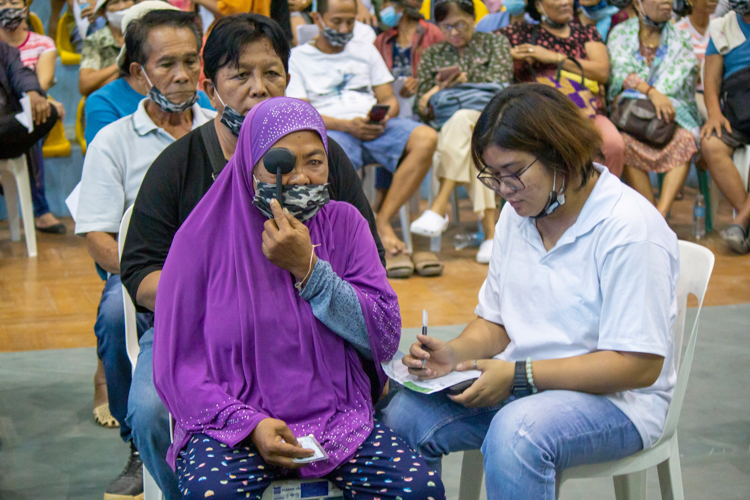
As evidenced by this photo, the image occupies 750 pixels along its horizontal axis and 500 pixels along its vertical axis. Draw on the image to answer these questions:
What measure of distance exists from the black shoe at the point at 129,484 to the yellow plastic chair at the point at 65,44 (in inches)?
179

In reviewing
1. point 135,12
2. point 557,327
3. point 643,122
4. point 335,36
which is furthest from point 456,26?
point 557,327

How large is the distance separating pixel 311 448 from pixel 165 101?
1.44 metres

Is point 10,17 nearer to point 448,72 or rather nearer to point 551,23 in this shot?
point 448,72

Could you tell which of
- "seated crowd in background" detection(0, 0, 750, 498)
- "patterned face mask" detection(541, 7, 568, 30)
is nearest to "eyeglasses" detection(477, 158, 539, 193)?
"seated crowd in background" detection(0, 0, 750, 498)

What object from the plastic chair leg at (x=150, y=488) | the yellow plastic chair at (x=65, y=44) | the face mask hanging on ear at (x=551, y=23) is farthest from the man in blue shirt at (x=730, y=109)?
the yellow plastic chair at (x=65, y=44)

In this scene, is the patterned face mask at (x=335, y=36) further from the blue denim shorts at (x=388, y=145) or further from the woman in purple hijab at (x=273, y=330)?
the woman in purple hijab at (x=273, y=330)

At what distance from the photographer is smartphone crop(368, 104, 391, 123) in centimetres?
446

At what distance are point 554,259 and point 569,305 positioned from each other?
0.37 ft

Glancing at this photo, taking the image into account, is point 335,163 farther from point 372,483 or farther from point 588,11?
point 588,11

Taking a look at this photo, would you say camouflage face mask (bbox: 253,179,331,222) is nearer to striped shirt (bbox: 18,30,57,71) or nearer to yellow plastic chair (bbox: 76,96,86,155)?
yellow plastic chair (bbox: 76,96,86,155)

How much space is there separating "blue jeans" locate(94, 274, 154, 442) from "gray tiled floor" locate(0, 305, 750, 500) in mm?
227

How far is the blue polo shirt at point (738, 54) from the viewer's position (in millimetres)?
4922

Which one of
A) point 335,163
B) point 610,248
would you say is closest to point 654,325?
point 610,248

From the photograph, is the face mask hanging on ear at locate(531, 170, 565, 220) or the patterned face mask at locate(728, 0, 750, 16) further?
the patterned face mask at locate(728, 0, 750, 16)
